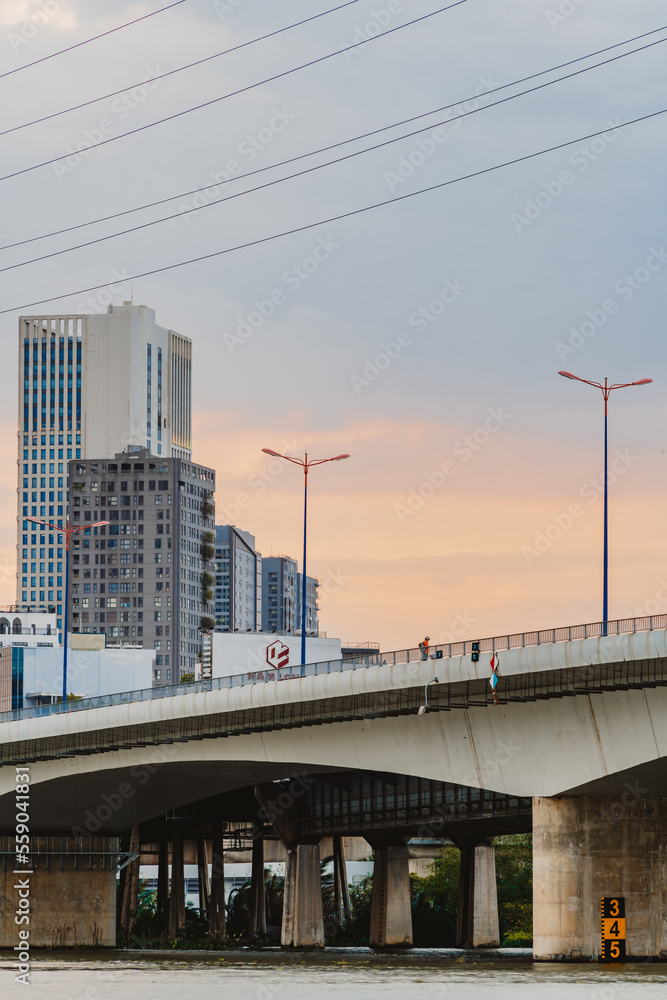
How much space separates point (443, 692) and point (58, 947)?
35985 mm

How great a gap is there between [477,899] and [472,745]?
124 ft

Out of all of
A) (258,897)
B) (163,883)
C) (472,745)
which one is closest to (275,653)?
(163,883)

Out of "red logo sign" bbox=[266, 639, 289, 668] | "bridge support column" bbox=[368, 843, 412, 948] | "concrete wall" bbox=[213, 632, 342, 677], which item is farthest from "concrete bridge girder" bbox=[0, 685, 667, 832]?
"concrete wall" bbox=[213, 632, 342, 677]

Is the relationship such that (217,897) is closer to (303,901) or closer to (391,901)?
(391,901)

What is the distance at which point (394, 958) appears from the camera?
2926 inches

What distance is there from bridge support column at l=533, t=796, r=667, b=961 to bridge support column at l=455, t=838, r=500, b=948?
1471 inches

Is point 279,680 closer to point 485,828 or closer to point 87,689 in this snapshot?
point 485,828

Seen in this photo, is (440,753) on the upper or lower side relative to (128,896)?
upper

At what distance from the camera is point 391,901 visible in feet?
301

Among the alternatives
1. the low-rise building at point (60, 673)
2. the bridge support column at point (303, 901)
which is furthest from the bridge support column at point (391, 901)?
the low-rise building at point (60, 673)

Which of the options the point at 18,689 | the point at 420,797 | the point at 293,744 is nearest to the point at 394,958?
the point at 420,797

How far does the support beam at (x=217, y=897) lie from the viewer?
315ft

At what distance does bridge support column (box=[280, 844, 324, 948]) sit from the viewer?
276 feet

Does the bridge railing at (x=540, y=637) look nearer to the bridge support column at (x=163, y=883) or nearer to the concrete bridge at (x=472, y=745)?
the concrete bridge at (x=472, y=745)
